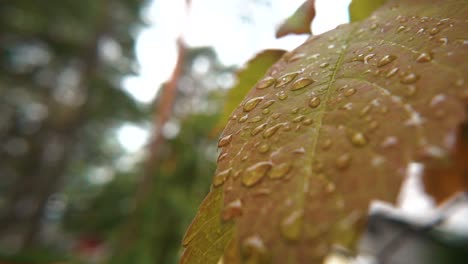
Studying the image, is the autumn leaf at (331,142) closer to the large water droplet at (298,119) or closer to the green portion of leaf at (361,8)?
the large water droplet at (298,119)

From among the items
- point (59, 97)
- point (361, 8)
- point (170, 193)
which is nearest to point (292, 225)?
point (361, 8)

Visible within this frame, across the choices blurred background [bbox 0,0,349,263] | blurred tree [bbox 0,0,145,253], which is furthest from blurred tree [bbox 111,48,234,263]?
blurred tree [bbox 0,0,145,253]

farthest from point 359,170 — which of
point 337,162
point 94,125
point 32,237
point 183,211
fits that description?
point 94,125

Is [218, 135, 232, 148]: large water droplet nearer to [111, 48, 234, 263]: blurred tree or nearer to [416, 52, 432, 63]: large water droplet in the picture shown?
[416, 52, 432, 63]: large water droplet

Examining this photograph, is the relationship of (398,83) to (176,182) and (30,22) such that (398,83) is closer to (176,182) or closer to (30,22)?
(176,182)

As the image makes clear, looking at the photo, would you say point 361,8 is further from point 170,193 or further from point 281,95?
point 170,193

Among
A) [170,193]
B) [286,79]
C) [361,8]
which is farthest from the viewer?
[170,193]

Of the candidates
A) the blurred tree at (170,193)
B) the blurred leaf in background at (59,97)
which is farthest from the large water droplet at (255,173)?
the blurred leaf in background at (59,97)
